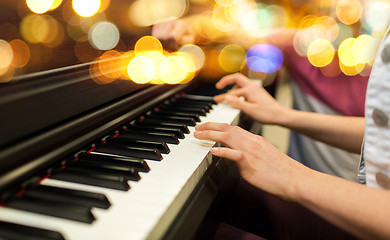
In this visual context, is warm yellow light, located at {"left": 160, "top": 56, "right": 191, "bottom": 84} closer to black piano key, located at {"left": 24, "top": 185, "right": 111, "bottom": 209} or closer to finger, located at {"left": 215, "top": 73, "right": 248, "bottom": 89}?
finger, located at {"left": 215, "top": 73, "right": 248, "bottom": 89}

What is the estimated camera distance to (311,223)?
0.99 metres

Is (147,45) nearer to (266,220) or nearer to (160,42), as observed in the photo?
(160,42)

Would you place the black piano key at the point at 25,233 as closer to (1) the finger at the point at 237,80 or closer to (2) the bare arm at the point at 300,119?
(2) the bare arm at the point at 300,119

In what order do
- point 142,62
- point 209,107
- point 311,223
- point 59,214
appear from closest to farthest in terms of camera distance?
1. point 59,214
2. point 311,223
3. point 142,62
4. point 209,107

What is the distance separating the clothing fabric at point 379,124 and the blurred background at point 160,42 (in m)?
0.75

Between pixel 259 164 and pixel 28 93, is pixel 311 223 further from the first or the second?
pixel 28 93

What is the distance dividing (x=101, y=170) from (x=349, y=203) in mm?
556

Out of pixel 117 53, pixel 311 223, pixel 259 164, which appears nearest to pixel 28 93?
pixel 117 53

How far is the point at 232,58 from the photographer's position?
2.00m

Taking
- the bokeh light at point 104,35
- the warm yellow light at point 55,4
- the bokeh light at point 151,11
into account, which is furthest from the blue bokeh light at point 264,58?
the warm yellow light at point 55,4

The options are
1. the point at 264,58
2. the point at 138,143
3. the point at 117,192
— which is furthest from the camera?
the point at 264,58

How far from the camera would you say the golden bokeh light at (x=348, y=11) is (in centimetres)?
230

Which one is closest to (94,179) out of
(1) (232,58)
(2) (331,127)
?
(2) (331,127)

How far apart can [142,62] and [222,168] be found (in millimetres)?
518
